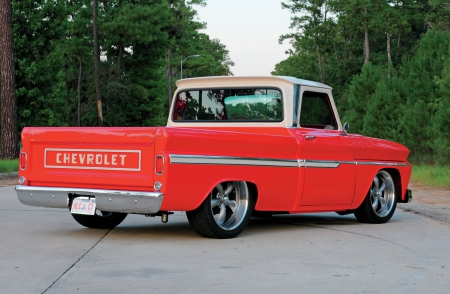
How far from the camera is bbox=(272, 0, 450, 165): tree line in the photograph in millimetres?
31312

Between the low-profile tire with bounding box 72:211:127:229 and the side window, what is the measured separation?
2.67 metres

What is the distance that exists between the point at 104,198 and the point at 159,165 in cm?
77

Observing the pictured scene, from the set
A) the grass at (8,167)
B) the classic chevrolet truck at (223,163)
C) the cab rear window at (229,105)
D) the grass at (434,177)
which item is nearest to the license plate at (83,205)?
the classic chevrolet truck at (223,163)

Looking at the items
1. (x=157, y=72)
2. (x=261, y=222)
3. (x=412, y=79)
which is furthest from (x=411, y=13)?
(x=261, y=222)

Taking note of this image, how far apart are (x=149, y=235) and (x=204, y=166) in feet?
4.54

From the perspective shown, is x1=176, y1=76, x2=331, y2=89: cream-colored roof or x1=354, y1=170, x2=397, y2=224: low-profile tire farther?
x1=354, y1=170, x2=397, y2=224: low-profile tire

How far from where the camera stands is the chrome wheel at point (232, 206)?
32.5 ft

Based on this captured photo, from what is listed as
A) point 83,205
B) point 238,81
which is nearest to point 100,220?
point 83,205

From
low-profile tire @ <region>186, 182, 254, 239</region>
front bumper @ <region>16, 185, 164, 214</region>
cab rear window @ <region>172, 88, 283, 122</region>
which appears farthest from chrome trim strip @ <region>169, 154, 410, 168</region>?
cab rear window @ <region>172, 88, 283, 122</region>

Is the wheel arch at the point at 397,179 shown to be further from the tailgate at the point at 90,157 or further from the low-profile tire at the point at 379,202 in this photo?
the tailgate at the point at 90,157

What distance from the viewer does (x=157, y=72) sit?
66938 millimetres

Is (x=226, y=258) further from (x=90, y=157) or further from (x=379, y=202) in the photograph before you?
(x=379, y=202)

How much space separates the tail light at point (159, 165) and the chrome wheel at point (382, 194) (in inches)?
160

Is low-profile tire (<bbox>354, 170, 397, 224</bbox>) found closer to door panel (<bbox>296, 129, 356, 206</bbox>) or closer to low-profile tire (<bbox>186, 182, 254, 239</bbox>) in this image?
door panel (<bbox>296, 129, 356, 206</bbox>)
